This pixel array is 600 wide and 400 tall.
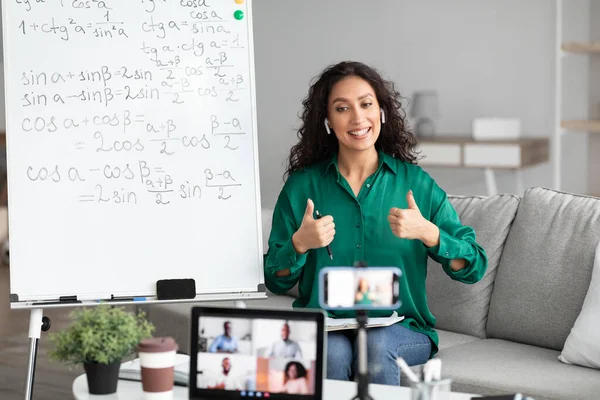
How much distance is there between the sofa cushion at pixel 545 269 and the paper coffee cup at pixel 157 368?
1288mm

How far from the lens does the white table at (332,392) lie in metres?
1.85

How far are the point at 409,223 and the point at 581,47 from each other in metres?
2.93

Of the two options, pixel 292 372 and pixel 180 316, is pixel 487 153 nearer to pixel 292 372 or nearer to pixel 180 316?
pixel 180 316

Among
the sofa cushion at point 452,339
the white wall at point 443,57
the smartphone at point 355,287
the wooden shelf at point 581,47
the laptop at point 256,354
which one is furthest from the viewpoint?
the white wall at point 443,57

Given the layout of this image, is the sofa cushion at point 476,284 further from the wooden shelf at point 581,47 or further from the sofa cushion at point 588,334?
the wooden shelf at point 581,47

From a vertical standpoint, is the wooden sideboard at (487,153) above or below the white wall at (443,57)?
below

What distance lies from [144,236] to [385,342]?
2.49 ft

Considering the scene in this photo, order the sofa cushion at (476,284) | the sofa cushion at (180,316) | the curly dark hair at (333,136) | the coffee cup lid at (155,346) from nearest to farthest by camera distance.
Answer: the coffee cup lid at (155,346) → the curly dark hair at (333,136) → the sofa cushion at (476,284) → the sofa cushion at (180,316)

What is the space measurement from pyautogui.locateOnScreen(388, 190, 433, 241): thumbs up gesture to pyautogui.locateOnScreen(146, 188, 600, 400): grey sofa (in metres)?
0.45

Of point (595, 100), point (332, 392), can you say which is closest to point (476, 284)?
point (332, 392)

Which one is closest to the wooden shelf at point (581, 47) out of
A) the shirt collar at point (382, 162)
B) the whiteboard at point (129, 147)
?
the shirt collar at point (382, 162)

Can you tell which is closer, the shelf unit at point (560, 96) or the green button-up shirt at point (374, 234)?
the green button-up shirt at point (374, 234)

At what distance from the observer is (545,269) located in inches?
105

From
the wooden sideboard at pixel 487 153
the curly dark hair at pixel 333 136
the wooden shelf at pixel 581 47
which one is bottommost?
the wooden sideboard at pixel 487 153
